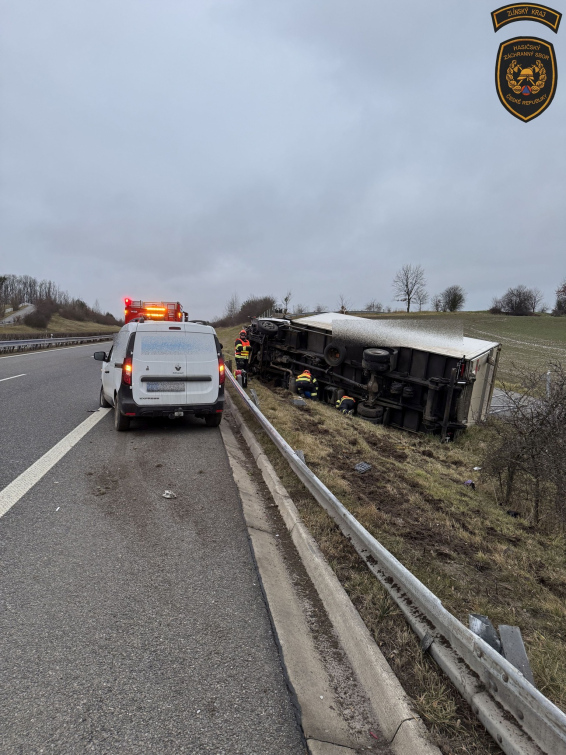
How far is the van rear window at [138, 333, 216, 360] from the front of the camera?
23.4ft

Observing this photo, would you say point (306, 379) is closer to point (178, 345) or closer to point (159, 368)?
point (178, 345)

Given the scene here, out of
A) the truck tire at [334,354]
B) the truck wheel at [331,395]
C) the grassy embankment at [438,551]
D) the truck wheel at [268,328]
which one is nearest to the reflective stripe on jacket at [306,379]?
the truck wheel at [331,395]

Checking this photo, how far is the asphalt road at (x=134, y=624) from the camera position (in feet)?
6.52

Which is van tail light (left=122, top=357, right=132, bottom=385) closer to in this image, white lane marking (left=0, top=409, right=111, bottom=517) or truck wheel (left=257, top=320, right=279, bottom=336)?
white lane marking (left=0, top=409, right=111, bottom=517)

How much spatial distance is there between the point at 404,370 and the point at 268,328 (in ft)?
15.4

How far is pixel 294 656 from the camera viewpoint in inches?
98.8

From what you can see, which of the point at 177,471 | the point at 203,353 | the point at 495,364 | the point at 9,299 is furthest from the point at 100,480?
the point at 9,299

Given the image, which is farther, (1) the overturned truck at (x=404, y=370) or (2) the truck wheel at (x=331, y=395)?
(2) the truck wheel at (x=331, y=395)

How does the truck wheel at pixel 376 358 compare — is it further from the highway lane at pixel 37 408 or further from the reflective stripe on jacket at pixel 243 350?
the highway lane at pixel 37 408

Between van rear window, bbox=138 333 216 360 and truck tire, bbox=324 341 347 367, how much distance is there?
13.5 ft

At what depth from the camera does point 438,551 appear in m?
3.74

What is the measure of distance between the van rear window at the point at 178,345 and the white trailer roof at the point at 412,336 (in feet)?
14.2

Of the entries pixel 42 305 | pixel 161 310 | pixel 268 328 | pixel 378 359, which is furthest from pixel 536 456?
pixel 42 305

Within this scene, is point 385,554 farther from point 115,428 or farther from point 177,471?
point 115,428
